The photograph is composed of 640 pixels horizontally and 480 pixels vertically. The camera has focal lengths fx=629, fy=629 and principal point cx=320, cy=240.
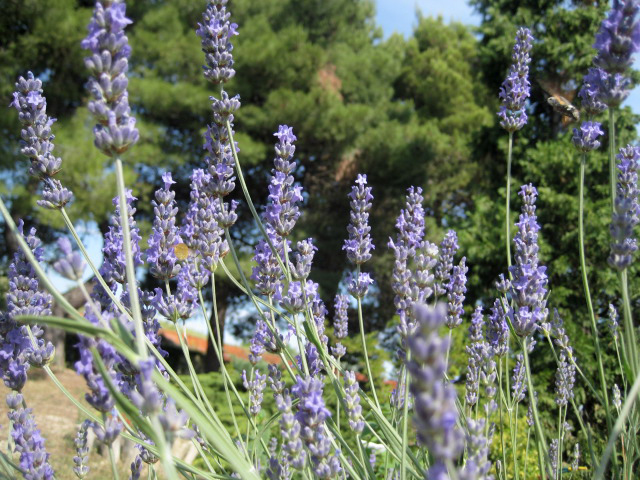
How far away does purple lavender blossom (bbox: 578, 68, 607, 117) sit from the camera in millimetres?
1611

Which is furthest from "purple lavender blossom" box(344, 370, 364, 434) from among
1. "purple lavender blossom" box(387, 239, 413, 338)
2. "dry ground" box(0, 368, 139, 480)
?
"dry ground" box(0, 368, 139, 480)

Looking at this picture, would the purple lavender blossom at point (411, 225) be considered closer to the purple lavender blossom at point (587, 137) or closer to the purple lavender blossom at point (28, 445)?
the purple lavender blossom at point (587, 137)

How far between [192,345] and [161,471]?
42.8ft

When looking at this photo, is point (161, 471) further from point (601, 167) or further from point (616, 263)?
point (601, 167)

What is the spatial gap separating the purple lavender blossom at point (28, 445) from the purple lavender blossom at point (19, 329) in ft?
0.21

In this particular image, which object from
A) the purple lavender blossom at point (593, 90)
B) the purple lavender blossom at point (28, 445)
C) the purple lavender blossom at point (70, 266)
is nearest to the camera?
the purple lavender blossom at point (70, 266)

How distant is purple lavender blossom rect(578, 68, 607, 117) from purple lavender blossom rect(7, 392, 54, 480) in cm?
164

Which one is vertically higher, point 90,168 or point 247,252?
point 90,168

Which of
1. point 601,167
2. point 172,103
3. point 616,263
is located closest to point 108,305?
point 616,263

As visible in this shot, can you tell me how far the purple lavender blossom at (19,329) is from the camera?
1.73 meters

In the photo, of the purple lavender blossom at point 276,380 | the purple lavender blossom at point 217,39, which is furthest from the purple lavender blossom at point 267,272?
the purple lavender blossom at point 217,39

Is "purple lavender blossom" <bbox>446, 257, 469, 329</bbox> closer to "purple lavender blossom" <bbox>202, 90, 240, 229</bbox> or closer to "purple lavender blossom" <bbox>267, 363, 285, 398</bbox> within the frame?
"purple lavender blossom" <bbox>267, 363, 285, 398</bbox>

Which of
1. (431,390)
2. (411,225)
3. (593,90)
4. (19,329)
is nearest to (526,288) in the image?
(411,225)

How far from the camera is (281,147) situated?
2.17 m
